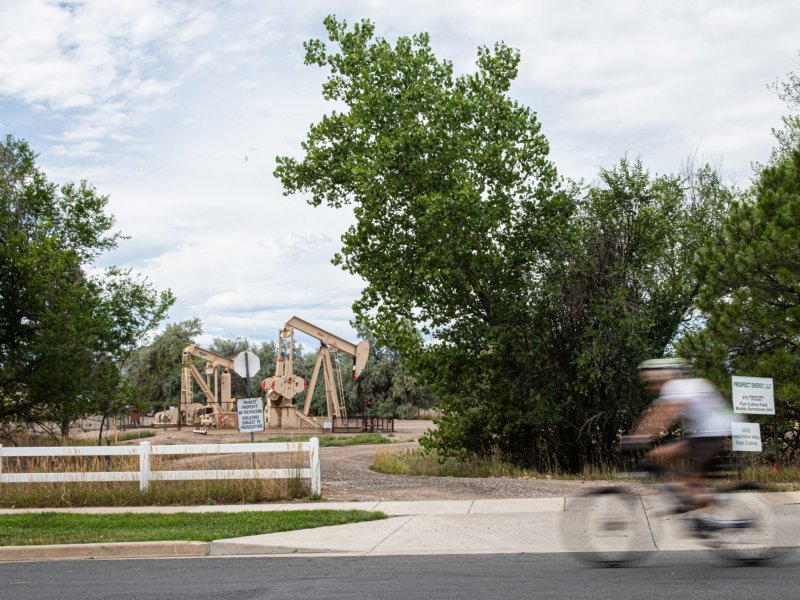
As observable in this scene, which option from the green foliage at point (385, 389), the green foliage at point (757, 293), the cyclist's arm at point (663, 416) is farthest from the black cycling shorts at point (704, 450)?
the green foliage at point (385, 389)

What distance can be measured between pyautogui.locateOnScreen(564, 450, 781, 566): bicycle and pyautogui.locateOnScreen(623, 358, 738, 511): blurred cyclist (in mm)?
110

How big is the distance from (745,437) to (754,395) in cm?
84

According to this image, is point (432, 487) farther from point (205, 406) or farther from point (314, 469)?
point (205, 406)

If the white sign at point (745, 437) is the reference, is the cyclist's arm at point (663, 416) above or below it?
above

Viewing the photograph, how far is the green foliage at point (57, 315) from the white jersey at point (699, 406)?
17783 millimetres

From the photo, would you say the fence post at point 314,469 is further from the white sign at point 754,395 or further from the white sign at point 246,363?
the white sign at point 754,395

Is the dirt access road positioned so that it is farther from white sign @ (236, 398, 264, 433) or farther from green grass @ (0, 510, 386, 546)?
green grass @ (0, 510, 386, 546)

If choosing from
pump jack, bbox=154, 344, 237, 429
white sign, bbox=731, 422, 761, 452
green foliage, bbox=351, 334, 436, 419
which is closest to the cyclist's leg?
white sign, bbox=731, 422, 761, 452

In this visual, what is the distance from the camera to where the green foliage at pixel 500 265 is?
66.7 feet

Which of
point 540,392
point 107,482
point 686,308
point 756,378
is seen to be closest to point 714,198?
point 686,308

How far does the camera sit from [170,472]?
1538 cm

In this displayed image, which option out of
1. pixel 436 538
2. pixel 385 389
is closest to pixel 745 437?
pixel 436 538

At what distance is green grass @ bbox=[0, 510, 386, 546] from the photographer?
11328 mm

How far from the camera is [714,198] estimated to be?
99.2ft
